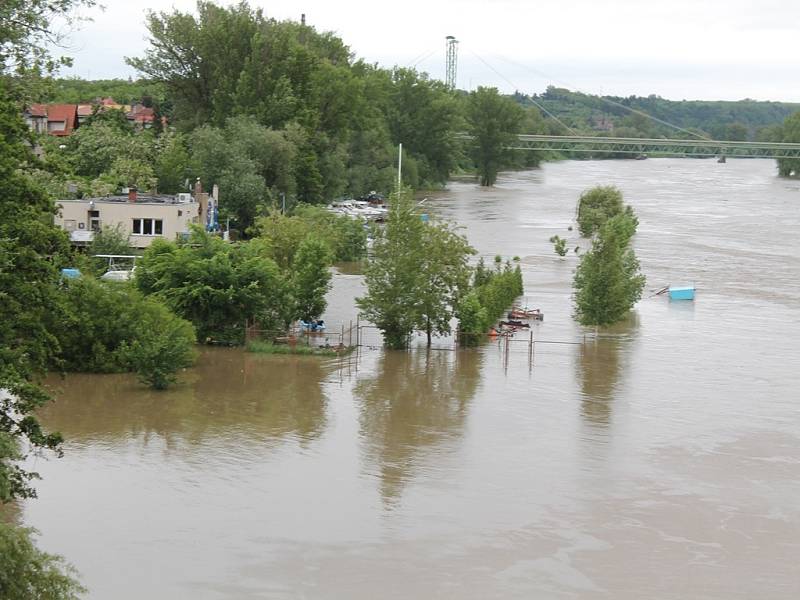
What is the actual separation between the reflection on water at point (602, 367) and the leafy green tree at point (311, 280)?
6.66 meters

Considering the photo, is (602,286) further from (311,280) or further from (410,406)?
(410,406)

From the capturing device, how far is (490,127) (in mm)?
96438

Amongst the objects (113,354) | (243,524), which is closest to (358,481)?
(243,524)

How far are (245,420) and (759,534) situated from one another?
32.8 feet

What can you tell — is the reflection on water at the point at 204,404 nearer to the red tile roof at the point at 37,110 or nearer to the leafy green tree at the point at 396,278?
the leafy green tree at the point at 396,278

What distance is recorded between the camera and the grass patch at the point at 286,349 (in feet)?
95.5

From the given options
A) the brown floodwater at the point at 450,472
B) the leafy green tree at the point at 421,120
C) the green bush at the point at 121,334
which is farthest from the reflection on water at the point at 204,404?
the leafy green tree at the point at 421,120

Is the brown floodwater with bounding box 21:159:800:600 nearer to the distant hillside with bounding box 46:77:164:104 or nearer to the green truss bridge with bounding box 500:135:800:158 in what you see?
the distant hillside with bounding box 46:77:164:104

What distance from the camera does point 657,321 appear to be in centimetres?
3575

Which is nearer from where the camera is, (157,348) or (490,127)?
(157,348)

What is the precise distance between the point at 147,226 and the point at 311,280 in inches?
345

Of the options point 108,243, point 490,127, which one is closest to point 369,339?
point 108,243

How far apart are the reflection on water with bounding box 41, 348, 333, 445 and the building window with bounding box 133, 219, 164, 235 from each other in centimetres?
986

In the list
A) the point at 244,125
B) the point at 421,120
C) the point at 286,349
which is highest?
the point at 421,120
